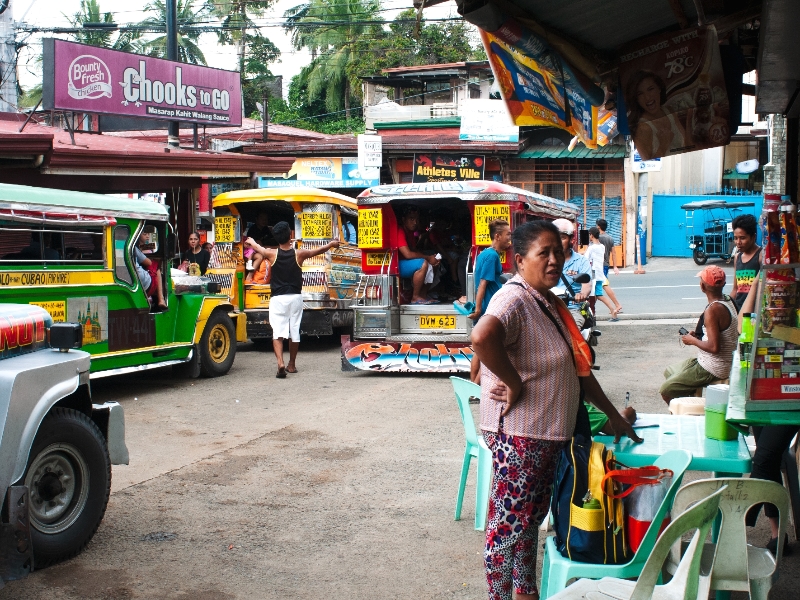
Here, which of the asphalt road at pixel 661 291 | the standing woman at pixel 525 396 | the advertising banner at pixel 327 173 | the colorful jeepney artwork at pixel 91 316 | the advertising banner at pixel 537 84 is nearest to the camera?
the standing woman at pixel 525 396

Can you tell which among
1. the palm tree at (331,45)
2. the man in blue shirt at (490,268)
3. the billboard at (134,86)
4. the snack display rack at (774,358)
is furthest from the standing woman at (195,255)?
the palm tree at (331,45)

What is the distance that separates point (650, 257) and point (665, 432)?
2887 cm

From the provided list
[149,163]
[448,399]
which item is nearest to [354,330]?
[448,399]

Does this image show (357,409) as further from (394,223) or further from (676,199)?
(676,199)

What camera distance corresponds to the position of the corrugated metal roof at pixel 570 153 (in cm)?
2834

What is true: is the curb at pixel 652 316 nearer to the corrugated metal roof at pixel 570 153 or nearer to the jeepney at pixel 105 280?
the jeepney at pixel 105 280

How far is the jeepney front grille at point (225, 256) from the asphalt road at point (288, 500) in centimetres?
365

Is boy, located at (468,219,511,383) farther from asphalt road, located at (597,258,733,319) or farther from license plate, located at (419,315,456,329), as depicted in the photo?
asphalt road, located at (597,258,733,319)

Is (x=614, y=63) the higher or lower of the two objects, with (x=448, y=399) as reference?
higher

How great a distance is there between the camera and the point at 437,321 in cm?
1194

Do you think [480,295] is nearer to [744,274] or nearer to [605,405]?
[744,274]

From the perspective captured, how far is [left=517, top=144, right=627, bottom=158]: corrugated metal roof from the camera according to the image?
28.3 meters

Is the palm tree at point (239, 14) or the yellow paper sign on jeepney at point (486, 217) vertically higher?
the palm tree at point (239, 14)

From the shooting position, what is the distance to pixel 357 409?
367 inches
